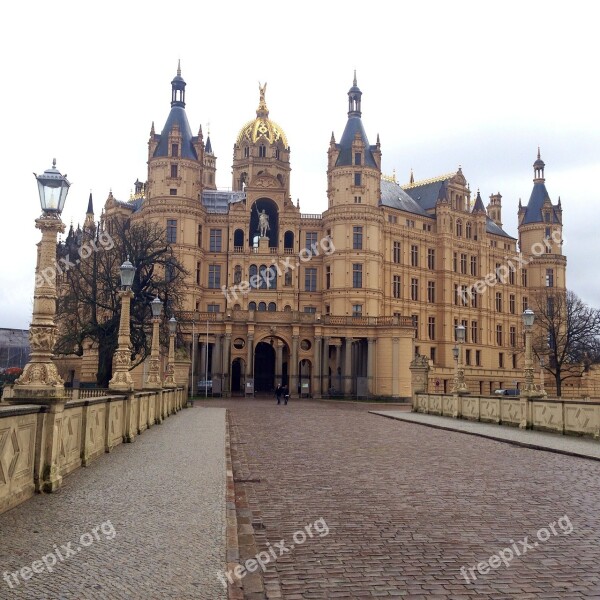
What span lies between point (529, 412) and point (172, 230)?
5154 cm

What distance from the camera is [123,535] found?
7.73 meters

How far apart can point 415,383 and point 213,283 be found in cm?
3660

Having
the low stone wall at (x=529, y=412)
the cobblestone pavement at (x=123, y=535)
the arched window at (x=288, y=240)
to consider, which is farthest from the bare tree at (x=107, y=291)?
the arched window at (x=288, y=240)

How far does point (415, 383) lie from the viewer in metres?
44.2

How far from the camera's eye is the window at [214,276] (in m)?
75.9

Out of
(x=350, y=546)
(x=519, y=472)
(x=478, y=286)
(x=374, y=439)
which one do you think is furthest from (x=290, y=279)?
(x=350, y=546)

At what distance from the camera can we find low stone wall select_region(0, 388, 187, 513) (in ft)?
29.0

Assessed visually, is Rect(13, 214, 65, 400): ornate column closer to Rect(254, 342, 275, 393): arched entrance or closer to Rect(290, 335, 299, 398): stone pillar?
Rect(290, 335, 299, 398): stone pillar

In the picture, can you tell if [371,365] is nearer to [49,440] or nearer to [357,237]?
[357,237]

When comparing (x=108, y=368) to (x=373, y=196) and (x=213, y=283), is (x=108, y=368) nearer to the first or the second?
(x=213, y=283)

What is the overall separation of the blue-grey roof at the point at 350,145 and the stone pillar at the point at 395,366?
65.7 ft

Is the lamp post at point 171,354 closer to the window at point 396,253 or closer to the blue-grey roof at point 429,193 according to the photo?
the window at point 396,253

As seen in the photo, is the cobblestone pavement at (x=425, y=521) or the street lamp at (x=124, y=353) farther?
the street lamp at (x=124, y=353)

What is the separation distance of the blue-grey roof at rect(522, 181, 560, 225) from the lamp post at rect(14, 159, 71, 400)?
90.5 metres
